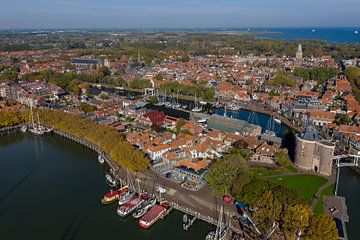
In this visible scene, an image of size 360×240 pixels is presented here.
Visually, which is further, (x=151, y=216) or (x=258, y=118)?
(x=258, y=118)

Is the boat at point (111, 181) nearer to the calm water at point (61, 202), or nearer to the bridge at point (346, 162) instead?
the calm water at point (61, 202)

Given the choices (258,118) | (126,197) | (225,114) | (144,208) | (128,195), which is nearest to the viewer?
(144,208)

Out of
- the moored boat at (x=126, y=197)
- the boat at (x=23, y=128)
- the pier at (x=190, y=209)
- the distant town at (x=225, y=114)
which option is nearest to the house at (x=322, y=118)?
the distant town at (x=225, y=114)

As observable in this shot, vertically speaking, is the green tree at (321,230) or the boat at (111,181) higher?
the green tree at (321,230)

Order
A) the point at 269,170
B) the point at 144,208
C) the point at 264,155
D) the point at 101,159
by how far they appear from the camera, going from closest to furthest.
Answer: the point at 144,208 → the point at 269,170 → the point at 264,155 → the point at 101,159

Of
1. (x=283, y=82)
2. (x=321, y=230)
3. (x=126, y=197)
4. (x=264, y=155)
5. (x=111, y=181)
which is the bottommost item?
(x=111, y=181)

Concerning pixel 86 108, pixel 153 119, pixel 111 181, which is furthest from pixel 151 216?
pixel 86 108

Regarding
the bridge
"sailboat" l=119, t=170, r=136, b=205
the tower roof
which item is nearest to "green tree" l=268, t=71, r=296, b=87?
the bridge

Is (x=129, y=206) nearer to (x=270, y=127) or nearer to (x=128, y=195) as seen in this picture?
(x=128, y=195)
